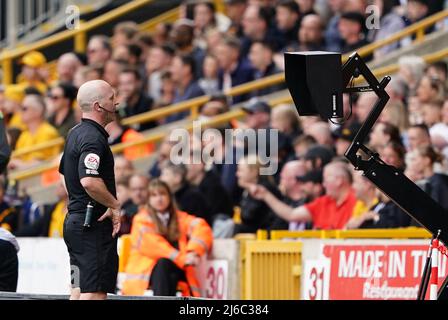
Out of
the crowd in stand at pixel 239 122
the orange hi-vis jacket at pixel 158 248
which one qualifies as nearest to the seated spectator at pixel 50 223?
the crowd in stand at pixel 239 122

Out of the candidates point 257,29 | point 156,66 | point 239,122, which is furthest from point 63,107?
point 239,122

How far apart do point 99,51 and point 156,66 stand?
4.36 ft

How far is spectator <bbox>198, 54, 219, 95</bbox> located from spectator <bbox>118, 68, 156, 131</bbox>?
86 centimetres

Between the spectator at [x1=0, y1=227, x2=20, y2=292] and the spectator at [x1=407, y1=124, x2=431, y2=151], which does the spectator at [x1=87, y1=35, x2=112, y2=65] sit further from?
the spectator at [x1=0, y1=227, x2=20, y2=292]

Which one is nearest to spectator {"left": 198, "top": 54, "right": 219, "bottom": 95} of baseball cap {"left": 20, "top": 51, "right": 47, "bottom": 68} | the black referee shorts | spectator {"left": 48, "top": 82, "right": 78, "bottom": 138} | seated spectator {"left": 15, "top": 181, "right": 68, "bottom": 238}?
spectator {"left": 48, "top": 82, "right": 78, "bottom": 138}

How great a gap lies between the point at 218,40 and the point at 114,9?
532 cm

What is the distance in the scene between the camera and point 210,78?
1989 cm

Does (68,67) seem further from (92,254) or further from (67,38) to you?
(92,254)

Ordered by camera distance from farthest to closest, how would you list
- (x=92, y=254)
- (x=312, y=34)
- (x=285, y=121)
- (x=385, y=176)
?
(x=312, y=34) < (x=285, y=121) < (x=92, y=254) < (x=385, y=176)

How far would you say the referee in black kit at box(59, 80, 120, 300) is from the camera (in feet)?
32.8

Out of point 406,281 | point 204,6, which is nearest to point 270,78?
point 204,6

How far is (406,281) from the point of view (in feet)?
43.2

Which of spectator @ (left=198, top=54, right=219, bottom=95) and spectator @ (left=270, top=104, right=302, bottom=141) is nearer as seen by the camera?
spectator @ (left=270, top=104, right=302, bottom=141)
